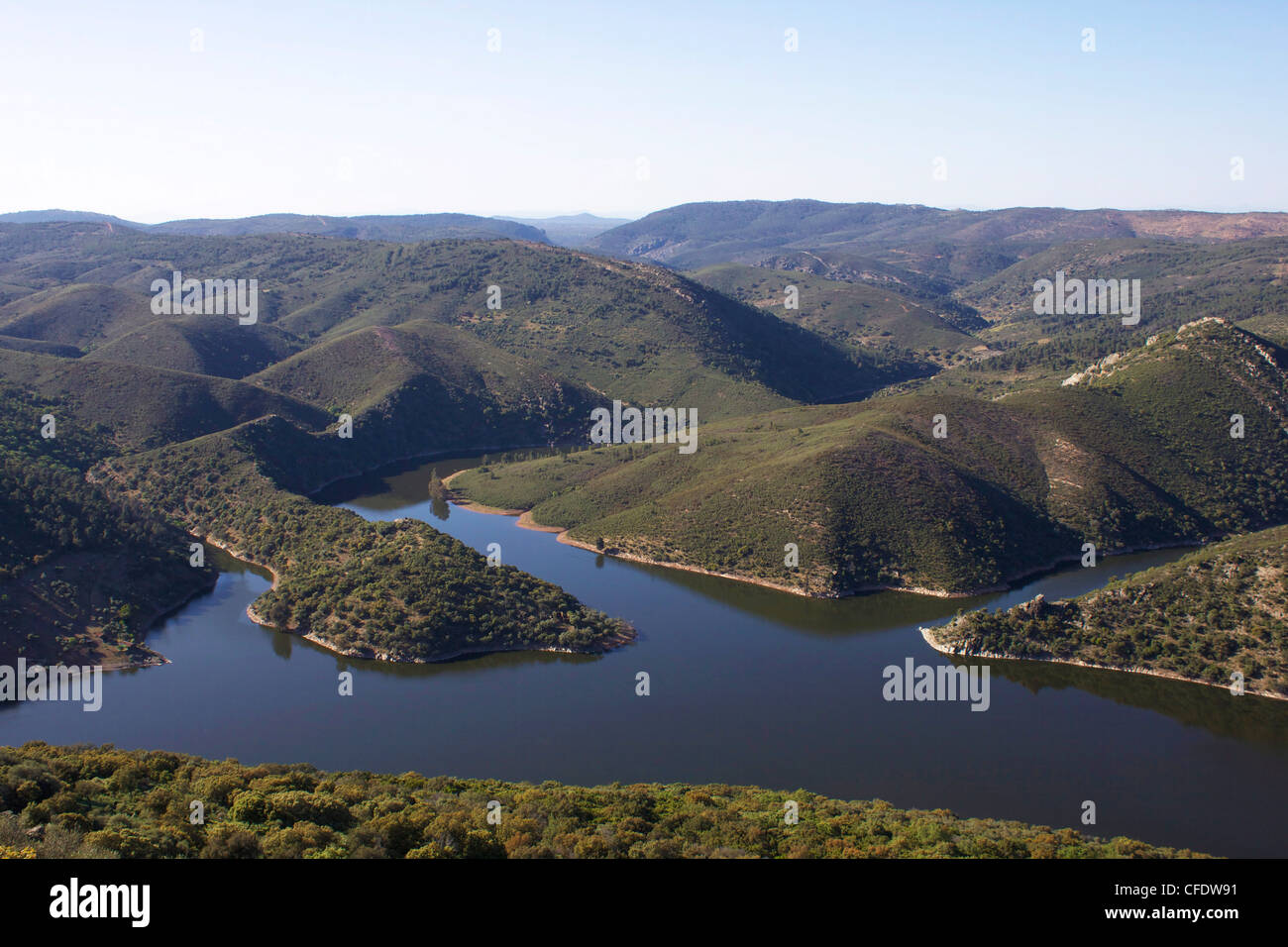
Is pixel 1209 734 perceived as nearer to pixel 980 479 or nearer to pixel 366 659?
pixel 980 479

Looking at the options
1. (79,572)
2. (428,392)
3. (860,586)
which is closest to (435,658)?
(79,572)

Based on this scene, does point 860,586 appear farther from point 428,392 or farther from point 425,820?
point 428,392

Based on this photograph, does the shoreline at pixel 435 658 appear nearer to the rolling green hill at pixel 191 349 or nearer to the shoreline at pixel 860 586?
the shoreline at pixel 860 586

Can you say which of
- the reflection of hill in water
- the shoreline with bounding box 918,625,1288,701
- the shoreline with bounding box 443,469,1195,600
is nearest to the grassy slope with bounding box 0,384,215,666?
the shoreline with bounding box 443,469,1195,600

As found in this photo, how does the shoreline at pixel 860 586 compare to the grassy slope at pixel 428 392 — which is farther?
the grassy slope at pixel 428 392

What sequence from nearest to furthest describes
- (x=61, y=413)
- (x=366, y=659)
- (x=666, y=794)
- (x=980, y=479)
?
(x=666, y=794)
(x=366, y=659)
(x=980, y=479)
(x=61, y=413)

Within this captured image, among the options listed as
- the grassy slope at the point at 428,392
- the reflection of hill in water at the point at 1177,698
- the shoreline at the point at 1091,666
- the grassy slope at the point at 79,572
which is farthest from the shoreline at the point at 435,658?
the grassy slope at the point at 428,392
